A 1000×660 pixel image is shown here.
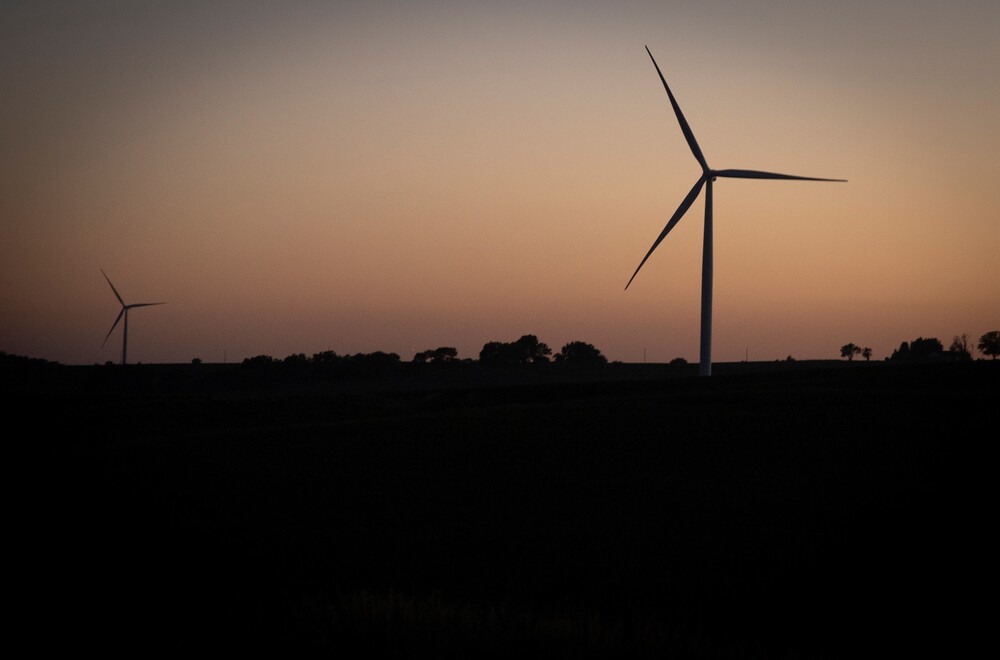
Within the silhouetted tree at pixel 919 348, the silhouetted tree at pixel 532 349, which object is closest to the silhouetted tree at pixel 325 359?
the silhouetted tree at pixel 532 349

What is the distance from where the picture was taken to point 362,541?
2111 cm

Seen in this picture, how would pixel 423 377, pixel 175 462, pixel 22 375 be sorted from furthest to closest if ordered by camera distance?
pixel 22 375 < pixel 423 377 < pixel 175 462

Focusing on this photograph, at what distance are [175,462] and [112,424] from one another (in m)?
22.8

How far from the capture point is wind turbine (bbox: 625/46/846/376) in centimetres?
5159

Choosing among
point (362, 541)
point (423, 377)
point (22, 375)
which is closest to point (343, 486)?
point (362, 541)

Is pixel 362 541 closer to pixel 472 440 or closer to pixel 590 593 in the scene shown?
pixel 590 593

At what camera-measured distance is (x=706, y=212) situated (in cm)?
5362

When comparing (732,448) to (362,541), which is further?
(732,448)

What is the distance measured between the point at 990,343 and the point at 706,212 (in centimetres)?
3778

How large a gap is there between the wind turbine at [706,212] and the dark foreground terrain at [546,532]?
832cm

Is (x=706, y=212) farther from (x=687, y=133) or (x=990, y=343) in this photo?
(x=990, y=343)

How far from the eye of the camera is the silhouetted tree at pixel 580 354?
154 m

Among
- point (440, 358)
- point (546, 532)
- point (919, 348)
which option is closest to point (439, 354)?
point (440, 358)

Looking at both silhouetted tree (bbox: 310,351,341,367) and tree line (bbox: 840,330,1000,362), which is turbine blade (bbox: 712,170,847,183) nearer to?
tree line (bbox: 840,330,1000,362)
